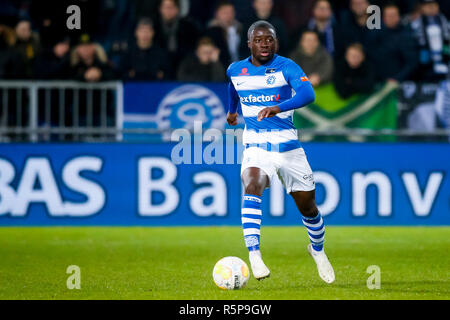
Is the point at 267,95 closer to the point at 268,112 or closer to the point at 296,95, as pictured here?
the point at 296,95

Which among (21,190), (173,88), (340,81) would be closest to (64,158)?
(21,190)

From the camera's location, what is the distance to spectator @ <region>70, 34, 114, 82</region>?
14.0m

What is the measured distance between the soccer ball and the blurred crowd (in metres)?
6.39

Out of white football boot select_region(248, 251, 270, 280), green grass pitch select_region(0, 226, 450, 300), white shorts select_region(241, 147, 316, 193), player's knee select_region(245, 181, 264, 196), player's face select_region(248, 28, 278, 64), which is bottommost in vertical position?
green grass pitch select_region(0, 226, 450, 300)

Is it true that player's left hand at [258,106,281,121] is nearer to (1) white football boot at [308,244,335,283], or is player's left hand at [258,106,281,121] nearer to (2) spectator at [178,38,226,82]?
(1) white football boot at [308,244,335,283]

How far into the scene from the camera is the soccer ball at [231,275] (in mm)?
7805

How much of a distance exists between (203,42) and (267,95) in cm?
604

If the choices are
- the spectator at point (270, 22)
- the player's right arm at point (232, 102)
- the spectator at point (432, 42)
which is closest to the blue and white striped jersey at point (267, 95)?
the player's right arm at point (232, 102)

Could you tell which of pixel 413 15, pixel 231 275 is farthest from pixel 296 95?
pixel 413 15

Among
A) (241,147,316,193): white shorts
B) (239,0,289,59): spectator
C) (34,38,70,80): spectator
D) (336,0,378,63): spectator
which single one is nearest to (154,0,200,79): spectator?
(239,0,289,59): spectator

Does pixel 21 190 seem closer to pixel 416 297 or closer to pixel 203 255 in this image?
pixel 203 255

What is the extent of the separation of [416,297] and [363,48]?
7831mm

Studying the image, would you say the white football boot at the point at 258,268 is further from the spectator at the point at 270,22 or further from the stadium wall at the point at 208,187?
the spectator at the point at 270,22

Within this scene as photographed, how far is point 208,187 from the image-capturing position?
1359 centimetres
